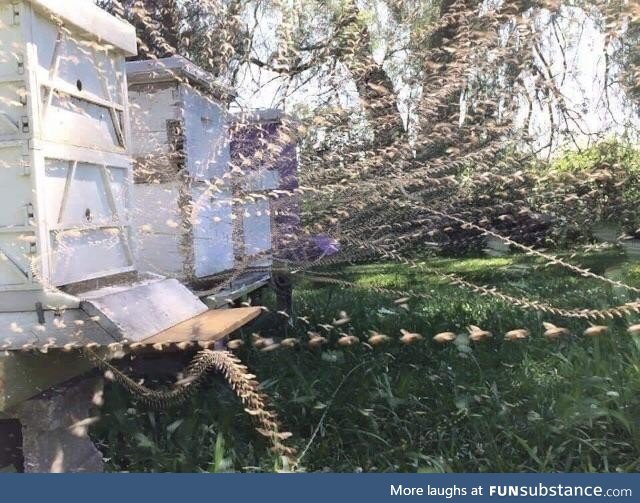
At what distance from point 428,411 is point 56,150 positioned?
1720mm

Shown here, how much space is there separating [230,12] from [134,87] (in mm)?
838

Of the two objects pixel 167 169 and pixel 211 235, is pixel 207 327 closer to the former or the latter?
pixel 167 169

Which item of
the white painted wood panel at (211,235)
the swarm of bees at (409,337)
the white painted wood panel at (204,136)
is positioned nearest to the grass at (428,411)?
the swarm of bees at (409,337)

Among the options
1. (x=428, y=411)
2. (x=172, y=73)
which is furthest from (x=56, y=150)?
(x=428, y=411)

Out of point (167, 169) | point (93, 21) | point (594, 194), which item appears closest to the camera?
point (93, 21)

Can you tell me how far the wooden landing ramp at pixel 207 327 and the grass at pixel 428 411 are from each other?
0.38m

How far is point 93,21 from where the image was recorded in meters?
2.17

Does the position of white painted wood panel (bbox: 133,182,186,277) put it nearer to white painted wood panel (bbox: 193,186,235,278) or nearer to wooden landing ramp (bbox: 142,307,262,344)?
white painted wood panel (bbox: 193,186,235,278)

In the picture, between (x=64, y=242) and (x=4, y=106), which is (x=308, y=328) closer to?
(x=64, y=242)

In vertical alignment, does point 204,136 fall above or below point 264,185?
above

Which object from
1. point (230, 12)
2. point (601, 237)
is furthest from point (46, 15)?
point (601, 237)

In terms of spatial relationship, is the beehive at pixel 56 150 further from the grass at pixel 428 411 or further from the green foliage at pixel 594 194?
the green foliage at pixel 594 194

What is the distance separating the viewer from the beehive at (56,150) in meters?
1.87

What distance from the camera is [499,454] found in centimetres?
205
